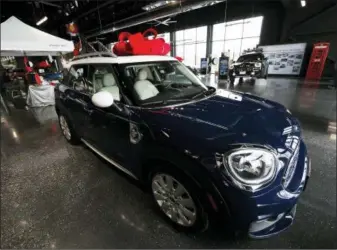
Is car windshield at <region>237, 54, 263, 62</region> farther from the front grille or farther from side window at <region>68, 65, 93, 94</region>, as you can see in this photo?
side window at <region>68, 65, 93, 94</region>

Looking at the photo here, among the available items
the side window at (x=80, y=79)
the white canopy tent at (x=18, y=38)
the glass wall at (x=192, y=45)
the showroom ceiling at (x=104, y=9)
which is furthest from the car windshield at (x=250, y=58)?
the showroom ceiling at (x=104, y=9)

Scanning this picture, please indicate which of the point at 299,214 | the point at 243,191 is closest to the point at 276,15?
the point at 243,191

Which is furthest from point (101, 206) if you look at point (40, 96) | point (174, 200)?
point (40, 96)

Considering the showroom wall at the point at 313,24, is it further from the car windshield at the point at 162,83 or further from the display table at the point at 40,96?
the display table at the point at 40,96

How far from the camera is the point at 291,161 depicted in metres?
1.13

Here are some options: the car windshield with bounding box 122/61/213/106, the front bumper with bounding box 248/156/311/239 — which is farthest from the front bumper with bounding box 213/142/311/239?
the car windshield with bounding box 122/61/213/106

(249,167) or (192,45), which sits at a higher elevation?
(192,45)

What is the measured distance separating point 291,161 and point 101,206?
5.58 ft

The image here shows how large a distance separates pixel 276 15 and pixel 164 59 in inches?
47.1

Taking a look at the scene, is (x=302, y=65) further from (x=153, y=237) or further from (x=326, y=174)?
(x=153, y=237)

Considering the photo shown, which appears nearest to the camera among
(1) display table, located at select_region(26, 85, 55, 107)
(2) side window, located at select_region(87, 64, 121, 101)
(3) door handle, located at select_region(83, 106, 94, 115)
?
(2) side window, located at select_region(87, 64, 121, 101)

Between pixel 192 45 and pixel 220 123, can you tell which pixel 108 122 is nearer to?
pixel 220 123

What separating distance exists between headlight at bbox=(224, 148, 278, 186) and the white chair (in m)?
0.96

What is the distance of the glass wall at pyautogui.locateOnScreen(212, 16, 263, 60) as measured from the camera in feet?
5.77
